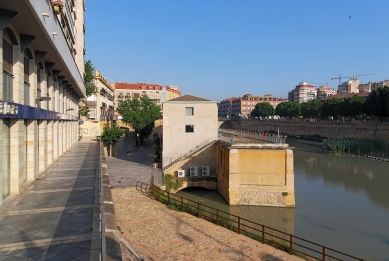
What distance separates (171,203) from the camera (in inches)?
626

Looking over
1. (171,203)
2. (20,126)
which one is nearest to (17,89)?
(20,126)

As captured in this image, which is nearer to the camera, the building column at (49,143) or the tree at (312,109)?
the building column at (49,143)

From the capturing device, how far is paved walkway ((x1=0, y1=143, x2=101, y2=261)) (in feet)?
15.7

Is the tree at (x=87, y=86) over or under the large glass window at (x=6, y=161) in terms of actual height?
over

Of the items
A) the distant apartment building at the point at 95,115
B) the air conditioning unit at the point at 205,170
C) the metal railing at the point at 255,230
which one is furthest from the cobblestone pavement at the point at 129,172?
the distant apartment building at the point at 95,115

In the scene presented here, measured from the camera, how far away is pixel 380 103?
46.3 meters

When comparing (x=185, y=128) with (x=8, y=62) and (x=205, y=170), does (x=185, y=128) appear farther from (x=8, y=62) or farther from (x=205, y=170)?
(x=8, y=62)

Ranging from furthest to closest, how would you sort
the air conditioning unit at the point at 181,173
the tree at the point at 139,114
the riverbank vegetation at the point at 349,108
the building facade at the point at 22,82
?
the riverbank vegetation at the point at 349,108
the tree at the point at 139,114
the air conditioning unit at the point at 181,173
the building facade at the point at 22,82

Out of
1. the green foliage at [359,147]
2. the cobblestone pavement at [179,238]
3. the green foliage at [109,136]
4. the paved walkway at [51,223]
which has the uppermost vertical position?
the green foliage at [109,136]

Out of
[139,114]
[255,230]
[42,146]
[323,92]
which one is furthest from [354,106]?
[323,92]

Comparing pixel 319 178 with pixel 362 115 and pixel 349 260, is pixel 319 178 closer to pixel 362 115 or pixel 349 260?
pixel 349 260

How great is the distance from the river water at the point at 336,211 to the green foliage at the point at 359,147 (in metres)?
11.7

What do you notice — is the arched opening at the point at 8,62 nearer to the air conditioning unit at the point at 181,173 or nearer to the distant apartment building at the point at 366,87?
the air conditioning unit at the point at 181,173

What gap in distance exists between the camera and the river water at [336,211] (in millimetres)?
13898
